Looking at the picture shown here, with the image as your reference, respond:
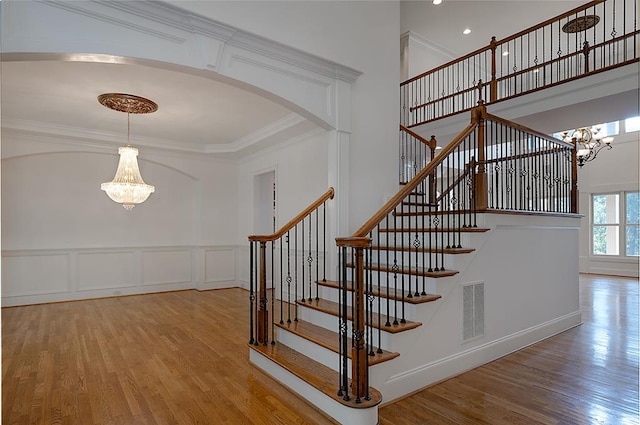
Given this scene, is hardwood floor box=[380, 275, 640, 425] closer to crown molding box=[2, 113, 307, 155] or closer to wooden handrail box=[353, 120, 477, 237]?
wooden handrail box=[353, 120, 477, 237]

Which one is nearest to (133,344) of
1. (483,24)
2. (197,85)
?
(197,85)

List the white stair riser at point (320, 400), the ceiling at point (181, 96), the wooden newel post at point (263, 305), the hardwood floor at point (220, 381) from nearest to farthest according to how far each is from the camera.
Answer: the white stair riser at point (320, 400) < the hardwood floor at point (220, 381) < the wooden newel post at point (263, 305) < the ceiling at point (181, 96)

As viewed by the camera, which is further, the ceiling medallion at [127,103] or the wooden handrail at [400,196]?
the ceiling medallion at [127,103]

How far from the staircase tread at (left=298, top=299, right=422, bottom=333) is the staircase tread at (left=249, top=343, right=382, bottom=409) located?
0.47 meters

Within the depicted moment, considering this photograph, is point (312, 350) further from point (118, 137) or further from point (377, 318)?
point (118, 137)

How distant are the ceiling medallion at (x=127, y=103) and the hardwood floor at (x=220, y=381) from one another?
3176mm

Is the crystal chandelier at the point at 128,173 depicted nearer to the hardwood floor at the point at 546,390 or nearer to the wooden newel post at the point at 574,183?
the hardwood floor at the point at 546,390

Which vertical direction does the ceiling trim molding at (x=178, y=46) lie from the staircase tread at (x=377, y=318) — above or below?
above

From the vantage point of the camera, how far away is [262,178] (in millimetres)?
8281

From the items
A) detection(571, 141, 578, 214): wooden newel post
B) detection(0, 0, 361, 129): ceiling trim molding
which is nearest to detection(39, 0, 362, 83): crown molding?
detection(0, 0, 361, 129): ceiling trim molding

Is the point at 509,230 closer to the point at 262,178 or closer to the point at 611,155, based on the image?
the point at 262,178

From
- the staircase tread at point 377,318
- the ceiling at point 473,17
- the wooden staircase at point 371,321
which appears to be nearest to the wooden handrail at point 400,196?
the wooden staircase at point 371,321

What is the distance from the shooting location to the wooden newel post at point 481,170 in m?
3.87

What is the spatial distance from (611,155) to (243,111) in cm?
1050
